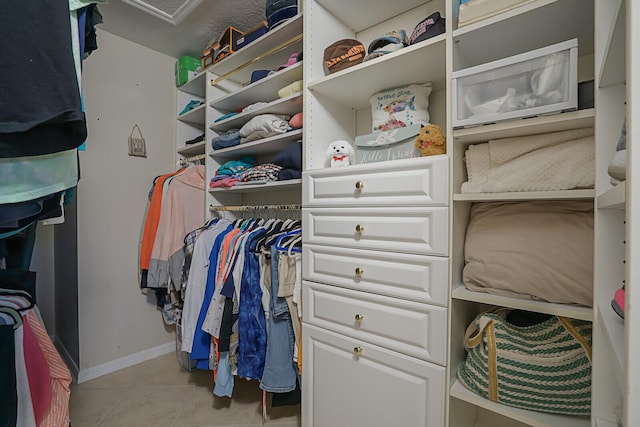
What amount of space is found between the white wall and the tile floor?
0.23m

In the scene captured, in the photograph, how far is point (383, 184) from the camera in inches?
42.6

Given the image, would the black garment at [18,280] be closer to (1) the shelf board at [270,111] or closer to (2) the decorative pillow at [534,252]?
(1) the shelf board at [270,111]

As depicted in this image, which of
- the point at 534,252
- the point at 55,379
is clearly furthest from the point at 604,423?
the point at 55,379

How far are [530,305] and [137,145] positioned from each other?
2.55 m

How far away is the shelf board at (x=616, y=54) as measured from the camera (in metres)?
0.53

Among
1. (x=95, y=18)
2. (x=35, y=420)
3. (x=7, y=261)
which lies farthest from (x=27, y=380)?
(x=95, y=18)

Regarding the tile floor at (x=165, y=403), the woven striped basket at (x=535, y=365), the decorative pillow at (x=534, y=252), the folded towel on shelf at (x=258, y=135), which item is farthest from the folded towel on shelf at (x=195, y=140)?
the woven striped basket at (x=535, y=365)

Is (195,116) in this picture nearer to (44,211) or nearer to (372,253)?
(44,211)

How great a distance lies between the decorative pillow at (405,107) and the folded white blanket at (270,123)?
0.60 metres

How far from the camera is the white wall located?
6.64 feet

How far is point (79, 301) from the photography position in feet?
6.55

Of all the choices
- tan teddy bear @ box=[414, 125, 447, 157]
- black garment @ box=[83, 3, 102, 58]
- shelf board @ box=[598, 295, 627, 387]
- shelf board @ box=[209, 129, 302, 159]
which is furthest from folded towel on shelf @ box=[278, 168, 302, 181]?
shelf board @ box=[598, 295, 627, 387]

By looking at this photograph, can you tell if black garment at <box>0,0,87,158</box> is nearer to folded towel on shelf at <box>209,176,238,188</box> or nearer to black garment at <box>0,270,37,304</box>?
black garment at <box>0,270,37,304</box>

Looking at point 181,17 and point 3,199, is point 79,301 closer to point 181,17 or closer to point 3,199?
point 3,199
